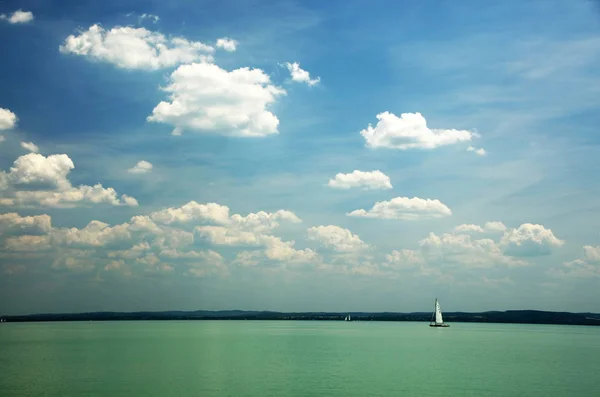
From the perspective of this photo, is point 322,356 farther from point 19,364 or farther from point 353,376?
point 19,364

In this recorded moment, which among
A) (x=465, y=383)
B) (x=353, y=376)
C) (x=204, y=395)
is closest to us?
(x=204, y=395)

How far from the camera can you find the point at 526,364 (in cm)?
8131

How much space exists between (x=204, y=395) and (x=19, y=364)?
4262 cm

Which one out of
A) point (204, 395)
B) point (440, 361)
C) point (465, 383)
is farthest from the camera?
point (440, 361)

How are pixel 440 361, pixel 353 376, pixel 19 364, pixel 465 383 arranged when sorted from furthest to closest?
pixel 440 361 < pixel 19 364 < pixel 353 376 < pixel 465 383

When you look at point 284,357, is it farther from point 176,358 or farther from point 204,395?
point 204,395

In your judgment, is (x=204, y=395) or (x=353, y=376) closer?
(x=204, y=395)

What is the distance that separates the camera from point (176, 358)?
8731 centimetres

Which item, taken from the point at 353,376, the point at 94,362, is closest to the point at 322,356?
the point at 353,376

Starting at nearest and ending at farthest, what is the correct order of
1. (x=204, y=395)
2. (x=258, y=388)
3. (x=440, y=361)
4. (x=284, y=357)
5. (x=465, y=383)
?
1. (x=204, y=395)
2. (x=258, y=388)
3. (x=465, y=383)
4. (x=440, y=361)
5. (x=284, y=357)

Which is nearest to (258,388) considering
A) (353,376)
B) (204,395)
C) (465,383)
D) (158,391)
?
(204,395)

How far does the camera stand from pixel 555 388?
56.7m

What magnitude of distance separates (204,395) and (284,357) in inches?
1677

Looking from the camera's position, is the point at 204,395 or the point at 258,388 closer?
the point at 204,395
